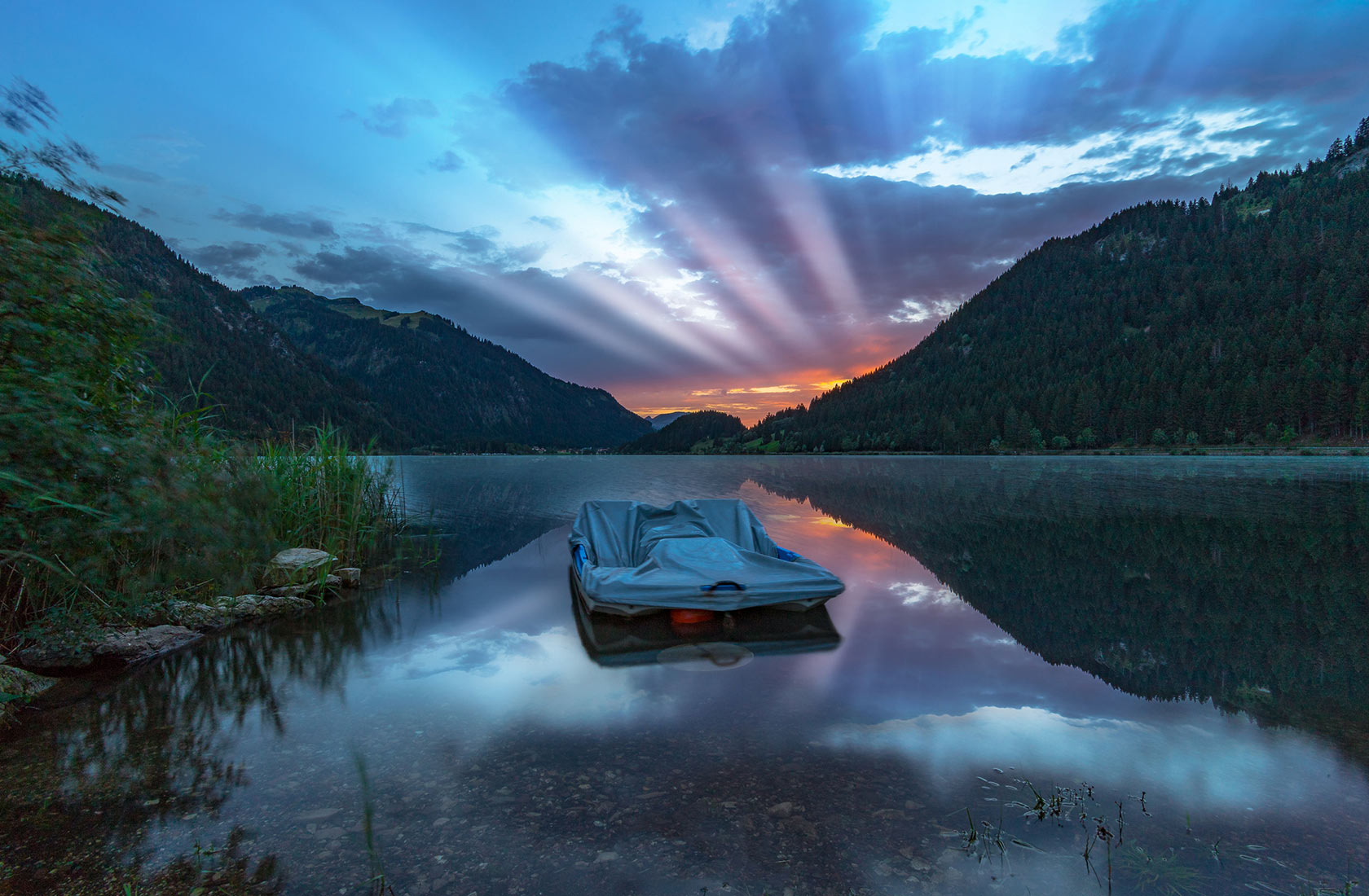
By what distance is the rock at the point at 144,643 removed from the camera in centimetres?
623

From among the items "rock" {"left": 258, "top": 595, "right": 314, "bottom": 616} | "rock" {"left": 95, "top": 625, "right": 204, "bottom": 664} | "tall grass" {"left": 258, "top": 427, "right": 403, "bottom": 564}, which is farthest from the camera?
"tall grass" {"left": 258, "top": 427, "right": 403, "bottom": 564}

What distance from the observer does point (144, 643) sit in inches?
255

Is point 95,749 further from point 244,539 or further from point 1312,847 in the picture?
point 1312,847

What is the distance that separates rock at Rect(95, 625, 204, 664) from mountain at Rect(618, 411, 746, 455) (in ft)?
536

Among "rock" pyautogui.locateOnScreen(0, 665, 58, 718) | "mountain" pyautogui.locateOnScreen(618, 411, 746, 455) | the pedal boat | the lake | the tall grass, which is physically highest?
"mountain" pyautogui.locateOnScreen(618, 411, 746, 455)

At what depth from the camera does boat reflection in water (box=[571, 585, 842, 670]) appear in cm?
661

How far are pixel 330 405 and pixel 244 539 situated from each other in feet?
400

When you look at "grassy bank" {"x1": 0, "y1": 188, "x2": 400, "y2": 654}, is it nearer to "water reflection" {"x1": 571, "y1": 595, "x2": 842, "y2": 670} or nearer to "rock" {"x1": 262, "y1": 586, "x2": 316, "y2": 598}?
"rock" {"x1": 262, "y1": 586, "x2": 316, "y2": 598}

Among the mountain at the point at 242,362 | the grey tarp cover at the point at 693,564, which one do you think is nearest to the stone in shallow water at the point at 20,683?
the grey tarp cover at the point at 693,564

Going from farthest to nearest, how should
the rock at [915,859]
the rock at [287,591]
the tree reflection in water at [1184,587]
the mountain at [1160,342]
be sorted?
the mountain at [1160,342]
the rock at [287,591]
the tree reflection in water at [1184,587]
the rock at [915,859]

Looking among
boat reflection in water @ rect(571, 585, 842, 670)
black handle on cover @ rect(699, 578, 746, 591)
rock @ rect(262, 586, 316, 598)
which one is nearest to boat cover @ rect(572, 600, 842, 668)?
boat reflection in water @ rect(571, 585, 842, 670)

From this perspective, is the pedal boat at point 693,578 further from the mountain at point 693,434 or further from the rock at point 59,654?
the mountain at point 693,434

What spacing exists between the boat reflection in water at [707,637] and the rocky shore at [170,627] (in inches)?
177

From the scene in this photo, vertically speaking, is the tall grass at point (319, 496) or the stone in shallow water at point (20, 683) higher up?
the tall grass at point (319, 496)
